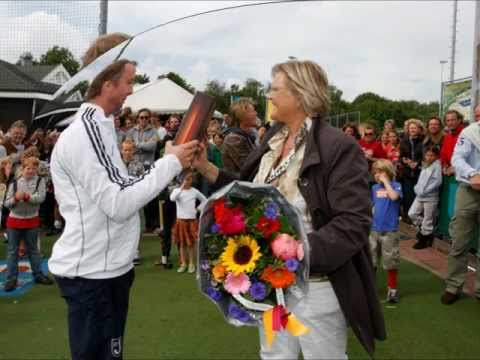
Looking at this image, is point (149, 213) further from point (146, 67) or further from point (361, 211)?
point (361, 211)

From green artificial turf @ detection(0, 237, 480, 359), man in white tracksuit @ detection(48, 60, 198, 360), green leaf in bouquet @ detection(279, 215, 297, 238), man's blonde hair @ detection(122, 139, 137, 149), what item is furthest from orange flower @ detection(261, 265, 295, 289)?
man's blonde hair @ detection(122, 139, 137, 149)

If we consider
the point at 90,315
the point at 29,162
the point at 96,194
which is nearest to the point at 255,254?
the point at 96,194

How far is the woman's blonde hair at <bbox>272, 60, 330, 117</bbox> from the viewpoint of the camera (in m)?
2.29

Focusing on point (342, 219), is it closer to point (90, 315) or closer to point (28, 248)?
point (90, 315)

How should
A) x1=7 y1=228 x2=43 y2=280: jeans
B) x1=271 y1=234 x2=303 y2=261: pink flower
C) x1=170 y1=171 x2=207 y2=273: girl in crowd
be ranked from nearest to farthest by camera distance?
x1=271 y1=234 x2=303 y2=261: pink flower
x1=7 y1=228 x2=43 y2=280: jeans
x1=170 y1=171 x2=207 y2=273: girl in crowd

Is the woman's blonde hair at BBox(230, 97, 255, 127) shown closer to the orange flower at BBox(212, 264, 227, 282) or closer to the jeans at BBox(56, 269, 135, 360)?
the jeans at BBox(56, 269, 135, 360)

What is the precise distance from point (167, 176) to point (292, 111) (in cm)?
62

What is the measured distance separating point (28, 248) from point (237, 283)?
5.52m

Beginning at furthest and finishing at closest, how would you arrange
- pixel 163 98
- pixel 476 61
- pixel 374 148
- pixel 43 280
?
pixel 163 98 → pixel 374 148 → pixel 43 280 → pixel 476 61

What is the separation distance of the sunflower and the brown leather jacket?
0.30m

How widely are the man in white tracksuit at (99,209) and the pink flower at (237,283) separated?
1.73 feet

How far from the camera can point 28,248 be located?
22.0 feet

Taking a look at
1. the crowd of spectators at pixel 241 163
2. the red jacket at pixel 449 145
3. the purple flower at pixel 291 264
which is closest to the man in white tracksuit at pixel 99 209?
the purple flower at pixel 291 264

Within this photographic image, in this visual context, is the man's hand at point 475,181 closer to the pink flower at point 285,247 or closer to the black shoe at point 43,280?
the pink flower at point 285,247
